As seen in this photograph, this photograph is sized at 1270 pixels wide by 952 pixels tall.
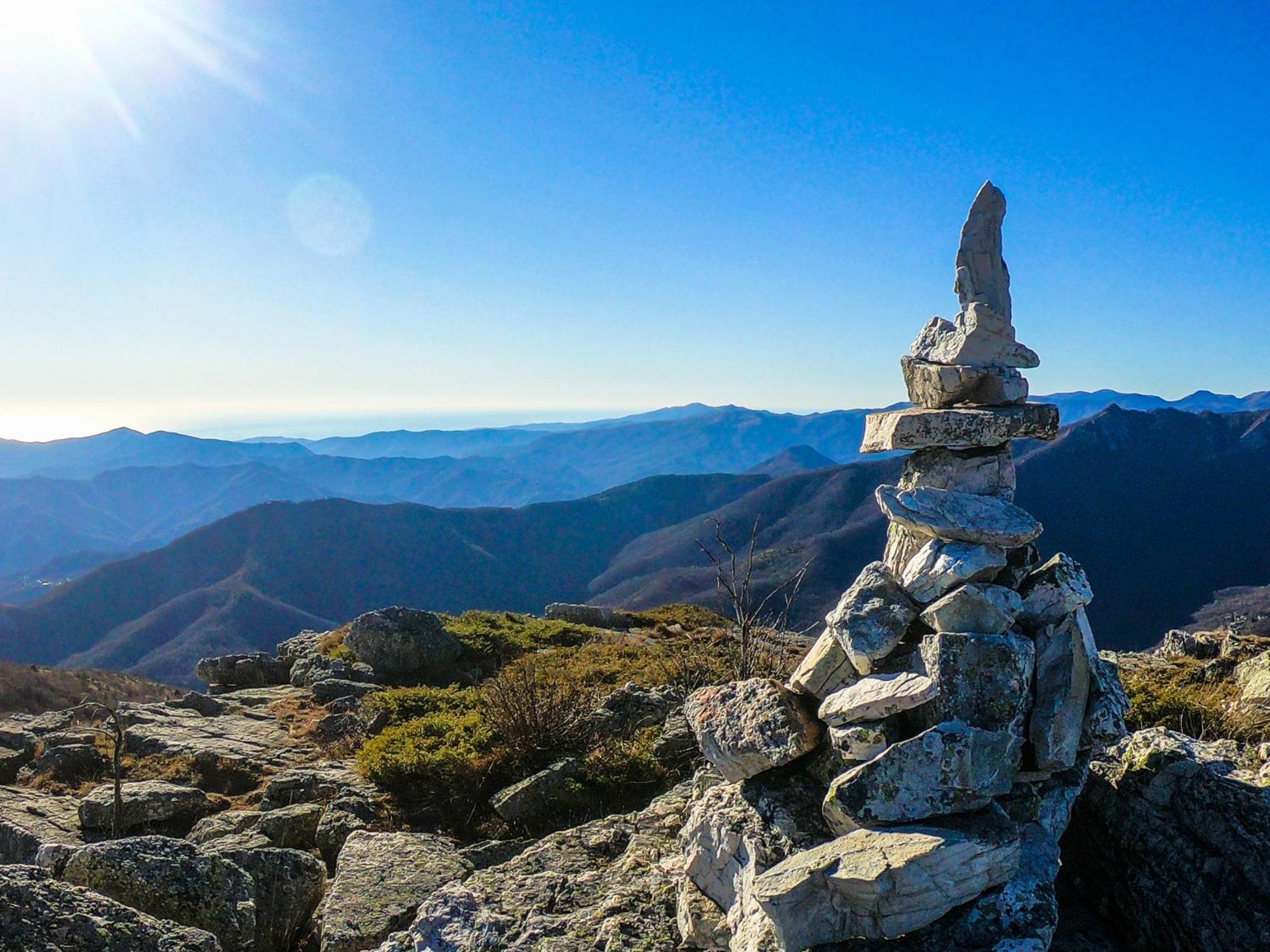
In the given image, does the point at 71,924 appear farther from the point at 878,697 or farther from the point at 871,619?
the point at 871,619

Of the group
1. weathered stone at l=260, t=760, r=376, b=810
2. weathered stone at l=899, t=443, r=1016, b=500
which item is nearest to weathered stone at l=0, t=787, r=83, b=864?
weathered stone at l=260, t=760, r=376, b=810

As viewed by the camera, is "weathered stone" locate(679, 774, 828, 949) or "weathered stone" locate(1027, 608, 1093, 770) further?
"weathered stone" locate(1027, 608, 1093, 770)

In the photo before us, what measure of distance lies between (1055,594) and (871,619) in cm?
160

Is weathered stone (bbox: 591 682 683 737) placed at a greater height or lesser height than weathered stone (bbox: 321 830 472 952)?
lesser

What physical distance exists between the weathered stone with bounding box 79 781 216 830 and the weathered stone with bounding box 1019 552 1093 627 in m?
10.5

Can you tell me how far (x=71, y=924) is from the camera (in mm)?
4699

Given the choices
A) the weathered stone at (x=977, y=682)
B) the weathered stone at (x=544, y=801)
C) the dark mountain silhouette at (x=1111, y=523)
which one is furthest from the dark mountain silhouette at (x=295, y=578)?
the weathered stone at (x=977, y=682)

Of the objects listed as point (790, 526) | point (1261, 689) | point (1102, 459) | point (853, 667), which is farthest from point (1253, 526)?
point (853, 667)

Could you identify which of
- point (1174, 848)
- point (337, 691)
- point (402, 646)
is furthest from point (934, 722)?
point (402, 646)

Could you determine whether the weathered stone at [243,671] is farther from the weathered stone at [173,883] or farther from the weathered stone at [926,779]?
the weathered stone at [926,779]

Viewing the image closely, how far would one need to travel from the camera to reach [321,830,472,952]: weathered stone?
20.3 ft

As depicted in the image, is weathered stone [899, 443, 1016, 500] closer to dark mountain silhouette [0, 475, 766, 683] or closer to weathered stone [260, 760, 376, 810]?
weathered stone [260, 760, 376, 810]

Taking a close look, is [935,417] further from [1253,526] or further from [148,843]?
[1253,526]

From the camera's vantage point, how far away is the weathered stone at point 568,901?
5.48 meters
